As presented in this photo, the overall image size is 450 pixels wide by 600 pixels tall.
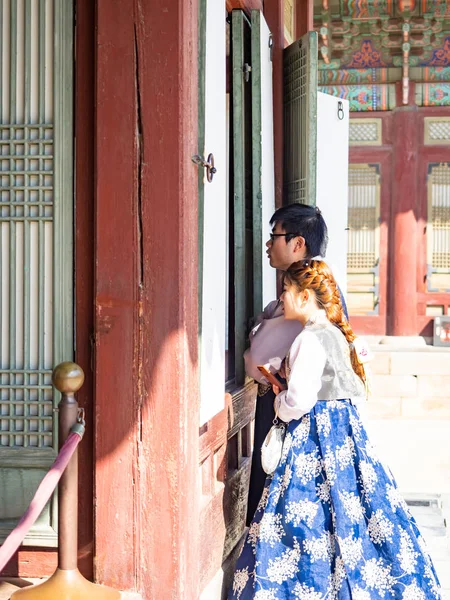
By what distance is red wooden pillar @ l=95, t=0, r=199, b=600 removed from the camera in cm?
290

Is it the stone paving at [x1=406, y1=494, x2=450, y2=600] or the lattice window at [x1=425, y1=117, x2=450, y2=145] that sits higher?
the lattice window at [x1=425, y1=117, x2=450, y2=145]

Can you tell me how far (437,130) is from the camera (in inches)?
423

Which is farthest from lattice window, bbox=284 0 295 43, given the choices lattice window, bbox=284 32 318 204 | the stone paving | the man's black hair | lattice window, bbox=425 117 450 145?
lattice window, bbox=425 117 450 145

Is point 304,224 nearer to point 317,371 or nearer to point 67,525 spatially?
point 317,371

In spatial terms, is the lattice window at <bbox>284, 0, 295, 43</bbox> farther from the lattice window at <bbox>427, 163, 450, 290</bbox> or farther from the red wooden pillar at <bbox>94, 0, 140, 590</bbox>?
the lattice window at <bbox>427, 163, 450, 290</bbox>

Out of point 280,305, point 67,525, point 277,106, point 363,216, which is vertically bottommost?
point 67,525

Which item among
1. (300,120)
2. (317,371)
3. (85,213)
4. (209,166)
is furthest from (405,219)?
(85,213)

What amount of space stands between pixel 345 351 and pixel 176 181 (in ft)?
3.43

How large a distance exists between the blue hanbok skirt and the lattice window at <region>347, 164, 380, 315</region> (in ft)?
24.8

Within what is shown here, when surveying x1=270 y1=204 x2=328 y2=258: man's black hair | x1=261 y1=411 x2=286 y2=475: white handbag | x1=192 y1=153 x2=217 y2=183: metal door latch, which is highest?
x1=192 y1=153 x2=217 y2=183: metal door latch

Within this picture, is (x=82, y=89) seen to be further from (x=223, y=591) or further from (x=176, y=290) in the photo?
(x=223, y=591)

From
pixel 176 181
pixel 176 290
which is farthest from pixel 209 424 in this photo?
pixel 176 181

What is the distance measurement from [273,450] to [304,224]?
3.19 ft

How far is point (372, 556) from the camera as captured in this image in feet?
11.3
